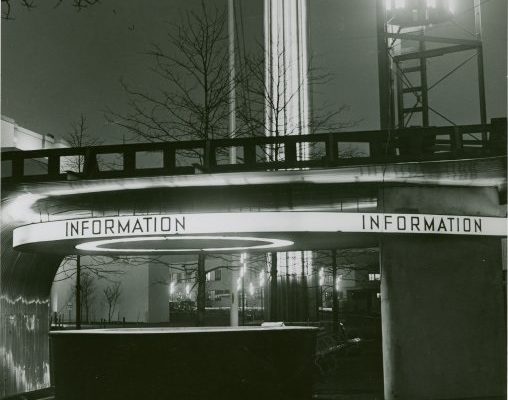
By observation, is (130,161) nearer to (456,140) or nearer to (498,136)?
(456,140)

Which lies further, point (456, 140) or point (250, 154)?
point (250, 154)

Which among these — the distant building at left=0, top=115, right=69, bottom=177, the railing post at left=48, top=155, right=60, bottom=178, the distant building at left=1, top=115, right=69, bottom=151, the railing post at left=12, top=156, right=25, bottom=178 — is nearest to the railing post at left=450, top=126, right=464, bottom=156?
the railing post at left=48, top=155, right=60, bottom=178

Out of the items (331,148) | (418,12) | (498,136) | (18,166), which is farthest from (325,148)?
(418,12)

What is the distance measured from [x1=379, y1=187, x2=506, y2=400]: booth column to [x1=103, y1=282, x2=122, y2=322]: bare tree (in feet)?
139

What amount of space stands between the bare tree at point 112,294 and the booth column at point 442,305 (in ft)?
139

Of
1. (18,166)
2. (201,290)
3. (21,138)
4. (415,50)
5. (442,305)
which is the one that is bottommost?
(442,305)

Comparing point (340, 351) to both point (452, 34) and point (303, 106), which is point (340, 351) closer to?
point (303, 106)

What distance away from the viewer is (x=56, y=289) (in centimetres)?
5722

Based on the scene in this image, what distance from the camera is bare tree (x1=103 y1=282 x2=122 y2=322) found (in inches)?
2160

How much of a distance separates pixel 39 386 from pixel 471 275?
35.5 feet

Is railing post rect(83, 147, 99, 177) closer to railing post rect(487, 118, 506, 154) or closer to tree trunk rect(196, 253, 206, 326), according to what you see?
tree trunk rect(196, 253, 206, 326)

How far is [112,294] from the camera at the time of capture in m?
55.8

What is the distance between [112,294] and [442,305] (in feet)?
146

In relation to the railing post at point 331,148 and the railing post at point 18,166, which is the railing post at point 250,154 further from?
the railing post at point 18,166
